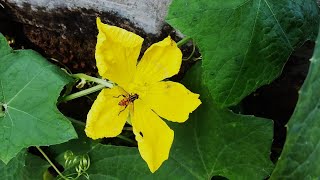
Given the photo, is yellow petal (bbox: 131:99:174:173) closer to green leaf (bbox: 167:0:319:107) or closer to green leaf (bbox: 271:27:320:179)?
green leaf (bbox: 167:0:319:107)

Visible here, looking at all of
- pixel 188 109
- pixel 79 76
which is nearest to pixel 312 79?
pixel 188 109

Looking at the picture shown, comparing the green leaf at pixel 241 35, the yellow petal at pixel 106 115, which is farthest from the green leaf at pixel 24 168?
the green leaf at pixel 241 35

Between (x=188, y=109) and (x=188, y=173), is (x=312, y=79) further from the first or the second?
(x=188, y=173)

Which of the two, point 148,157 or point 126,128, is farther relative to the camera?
point 126,128

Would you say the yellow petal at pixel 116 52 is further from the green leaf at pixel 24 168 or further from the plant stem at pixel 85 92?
the green leaf at pixel 24 168

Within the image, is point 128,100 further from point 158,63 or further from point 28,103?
point 28,103

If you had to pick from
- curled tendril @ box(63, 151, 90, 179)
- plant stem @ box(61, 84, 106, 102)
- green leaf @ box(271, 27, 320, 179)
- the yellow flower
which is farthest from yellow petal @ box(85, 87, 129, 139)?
green leaf @ box(271, 27, 320, 179)

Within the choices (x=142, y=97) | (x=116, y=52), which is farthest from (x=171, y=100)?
(x=116, y=52)
